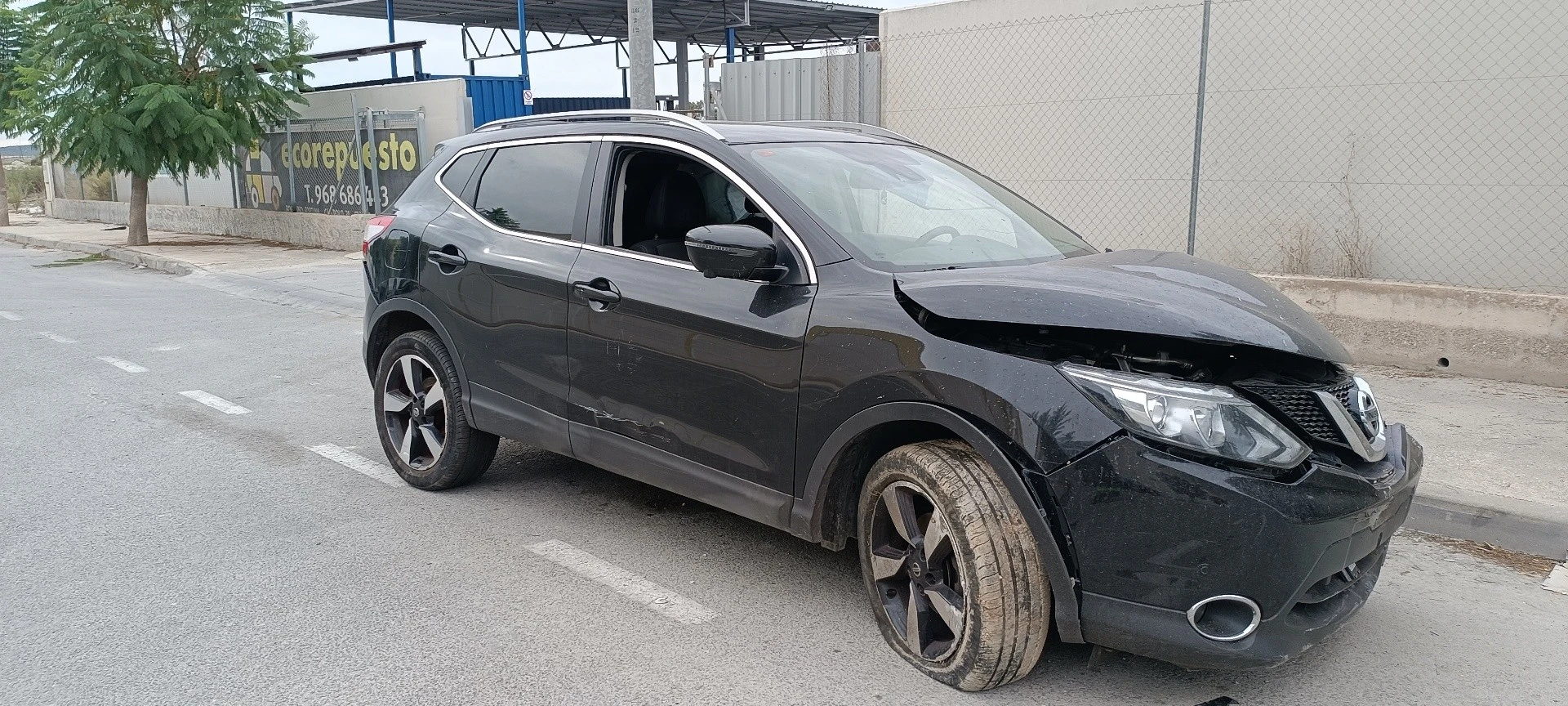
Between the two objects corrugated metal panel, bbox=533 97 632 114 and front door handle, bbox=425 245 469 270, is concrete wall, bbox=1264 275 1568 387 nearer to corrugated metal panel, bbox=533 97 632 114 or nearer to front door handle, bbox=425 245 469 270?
front door handle, bbox=425 245 469 270

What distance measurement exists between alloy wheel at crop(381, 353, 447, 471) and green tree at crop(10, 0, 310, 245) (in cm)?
1527

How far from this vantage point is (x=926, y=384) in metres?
3.47

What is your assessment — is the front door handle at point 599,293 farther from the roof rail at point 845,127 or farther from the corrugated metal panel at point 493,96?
the corrugated metal panel at point 493,96

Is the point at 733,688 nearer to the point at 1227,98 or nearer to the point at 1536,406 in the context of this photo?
the point at 1536,406

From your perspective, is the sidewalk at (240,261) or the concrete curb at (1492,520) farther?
the sidewalk at (240,261)

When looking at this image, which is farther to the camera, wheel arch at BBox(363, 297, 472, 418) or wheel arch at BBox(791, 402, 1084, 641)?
wheel arch at BBox(363, 297, 472, 418)

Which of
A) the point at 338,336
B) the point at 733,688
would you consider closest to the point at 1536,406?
the point at 733,688

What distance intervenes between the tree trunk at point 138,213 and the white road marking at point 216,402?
14.0m

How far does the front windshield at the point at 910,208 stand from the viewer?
4098 mm

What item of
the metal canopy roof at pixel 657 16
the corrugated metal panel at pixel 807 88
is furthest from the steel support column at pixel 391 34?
the corrugated metal panel at pixel 807 88

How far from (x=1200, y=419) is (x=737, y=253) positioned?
1.56 meters

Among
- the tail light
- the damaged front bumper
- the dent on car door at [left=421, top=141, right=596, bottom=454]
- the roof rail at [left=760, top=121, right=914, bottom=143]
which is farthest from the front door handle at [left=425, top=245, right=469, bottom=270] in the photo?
the damaged front bumper

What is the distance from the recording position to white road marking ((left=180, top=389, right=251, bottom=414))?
750 centimetres

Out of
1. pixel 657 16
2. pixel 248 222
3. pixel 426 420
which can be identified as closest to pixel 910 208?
pixel 426 420
